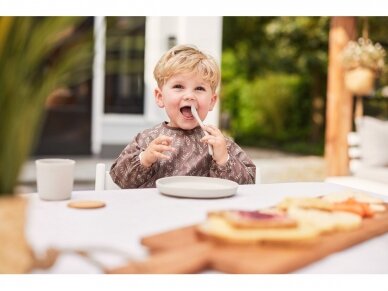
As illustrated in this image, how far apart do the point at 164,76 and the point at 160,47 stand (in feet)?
14.8

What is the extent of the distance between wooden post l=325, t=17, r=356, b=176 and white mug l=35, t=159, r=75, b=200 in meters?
4.89

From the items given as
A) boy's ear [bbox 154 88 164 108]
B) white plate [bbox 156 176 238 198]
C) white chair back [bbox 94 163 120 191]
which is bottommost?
white chair back [bbox 94 163 120 191]

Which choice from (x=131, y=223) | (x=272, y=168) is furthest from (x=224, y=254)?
Answer: (x=272, y=168)

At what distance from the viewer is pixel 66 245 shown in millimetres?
942

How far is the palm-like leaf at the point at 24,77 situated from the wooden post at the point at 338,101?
5432 millimetres

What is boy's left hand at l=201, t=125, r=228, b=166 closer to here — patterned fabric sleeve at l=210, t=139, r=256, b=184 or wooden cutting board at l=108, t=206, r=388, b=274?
patterned fabric sleeve at l=210, t=139, r=256, b=184

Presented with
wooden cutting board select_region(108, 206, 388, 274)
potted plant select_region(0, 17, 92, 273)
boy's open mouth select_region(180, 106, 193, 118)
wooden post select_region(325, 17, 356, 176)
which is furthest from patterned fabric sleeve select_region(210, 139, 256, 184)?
wooden post select_region(325, 17, 356, 176)

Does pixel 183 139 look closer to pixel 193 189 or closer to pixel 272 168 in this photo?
pixel 193 189

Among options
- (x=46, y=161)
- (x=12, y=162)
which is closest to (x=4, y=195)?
(x=12, y=162)

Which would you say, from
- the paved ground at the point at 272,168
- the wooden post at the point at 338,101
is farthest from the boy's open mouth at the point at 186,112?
the wooden post at the point at 338,101

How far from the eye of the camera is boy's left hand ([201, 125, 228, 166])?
5.20 feet

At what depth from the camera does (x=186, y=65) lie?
185 centimetres

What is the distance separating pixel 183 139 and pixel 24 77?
1356 mm
